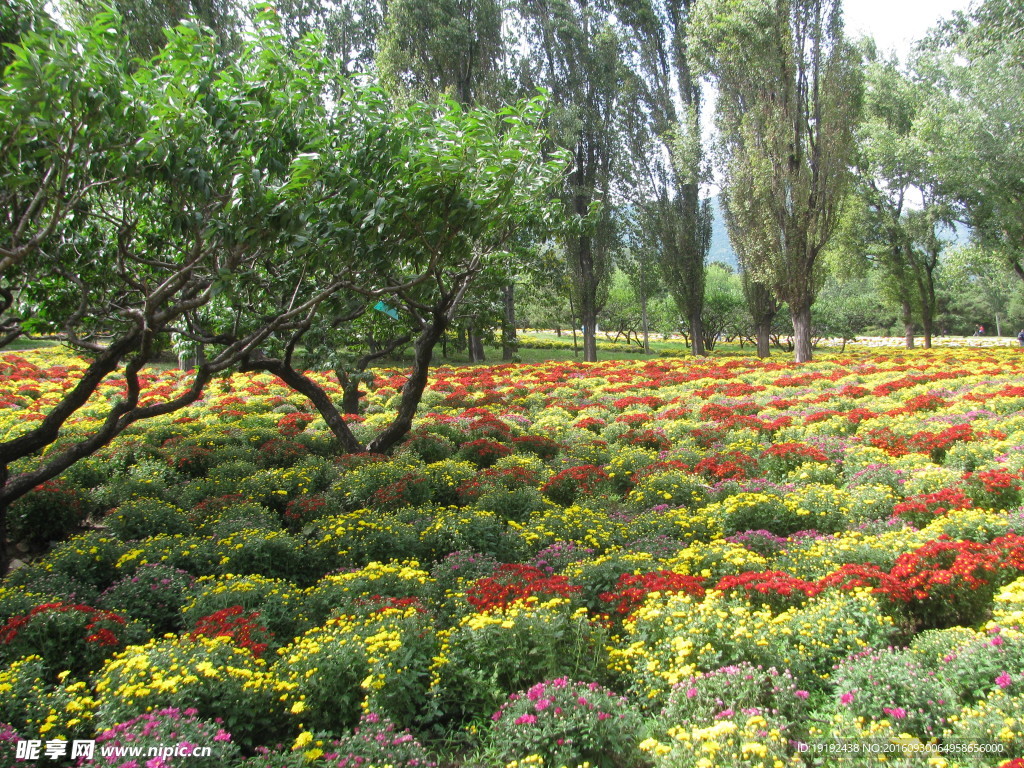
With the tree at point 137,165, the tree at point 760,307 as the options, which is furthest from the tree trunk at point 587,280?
the tree at point 137,165

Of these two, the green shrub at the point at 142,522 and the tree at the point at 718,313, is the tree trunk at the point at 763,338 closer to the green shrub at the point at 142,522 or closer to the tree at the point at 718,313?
the tree at the point at 718,313

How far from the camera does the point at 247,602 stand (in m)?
5.07

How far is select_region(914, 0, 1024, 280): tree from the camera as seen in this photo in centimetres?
1908

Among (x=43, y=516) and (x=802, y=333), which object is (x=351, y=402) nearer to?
(x=43, y=516)

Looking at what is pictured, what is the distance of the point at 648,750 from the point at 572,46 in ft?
97.8

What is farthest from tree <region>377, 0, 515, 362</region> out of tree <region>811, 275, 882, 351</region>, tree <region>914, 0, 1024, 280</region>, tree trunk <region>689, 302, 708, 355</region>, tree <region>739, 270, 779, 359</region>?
tree <region>811, 275, 882, 351</region>

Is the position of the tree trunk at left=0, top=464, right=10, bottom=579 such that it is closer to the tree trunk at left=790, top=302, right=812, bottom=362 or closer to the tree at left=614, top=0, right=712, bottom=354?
the tree trunk at left=790, top=302, right=812, bottom=362

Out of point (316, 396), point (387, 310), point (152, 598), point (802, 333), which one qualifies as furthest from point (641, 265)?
point (152, 598)

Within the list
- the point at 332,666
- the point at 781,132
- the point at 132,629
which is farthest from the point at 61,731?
the point at 781,132

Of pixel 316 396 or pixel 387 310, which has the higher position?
pixel 387 310

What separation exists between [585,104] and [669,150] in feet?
15.4

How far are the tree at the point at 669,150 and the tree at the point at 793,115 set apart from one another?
549 centimetres

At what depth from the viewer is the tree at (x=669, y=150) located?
1117 inches

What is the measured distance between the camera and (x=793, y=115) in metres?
21.5
